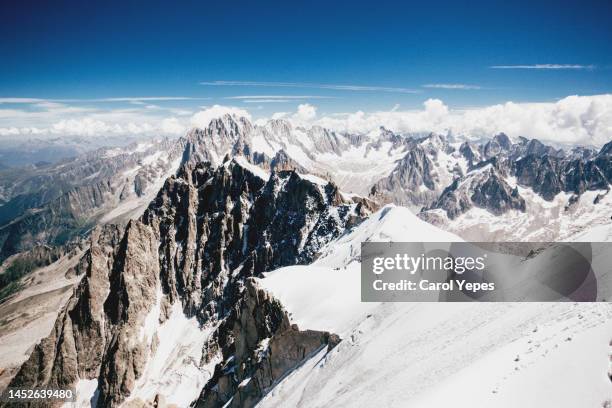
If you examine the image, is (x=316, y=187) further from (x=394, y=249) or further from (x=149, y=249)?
(x=149, y=249)

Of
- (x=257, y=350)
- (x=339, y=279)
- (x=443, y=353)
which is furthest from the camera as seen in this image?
(x=339, y=279)

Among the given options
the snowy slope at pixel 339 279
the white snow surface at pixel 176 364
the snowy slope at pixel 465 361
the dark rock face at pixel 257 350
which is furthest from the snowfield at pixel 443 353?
the white snow surface at pixel 176 364

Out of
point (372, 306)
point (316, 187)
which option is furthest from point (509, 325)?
point (316, 187)

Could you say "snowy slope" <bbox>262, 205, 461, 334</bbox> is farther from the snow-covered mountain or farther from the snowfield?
the snow-covered mountain

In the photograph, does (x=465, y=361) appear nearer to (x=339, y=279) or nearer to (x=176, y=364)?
(x=339, y=279)

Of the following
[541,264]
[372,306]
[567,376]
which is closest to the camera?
[567,376]

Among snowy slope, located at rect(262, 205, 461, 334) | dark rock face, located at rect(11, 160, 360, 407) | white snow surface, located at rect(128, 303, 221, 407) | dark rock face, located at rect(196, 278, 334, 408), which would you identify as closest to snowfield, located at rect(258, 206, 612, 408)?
snowy slope, located at rect(262, 205, 461, 334)

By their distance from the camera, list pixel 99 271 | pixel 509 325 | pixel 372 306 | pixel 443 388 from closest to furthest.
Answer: pixel 443 388, pixel 509 325, pixel 372 306, pixel 99 271

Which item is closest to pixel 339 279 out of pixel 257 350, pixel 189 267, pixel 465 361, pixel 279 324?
pixel 279 324
